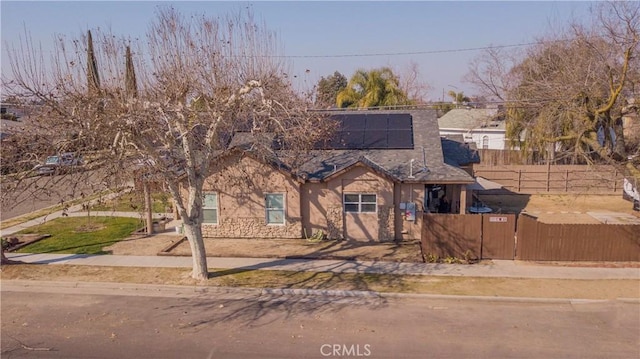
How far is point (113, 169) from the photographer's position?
1260 centimetres

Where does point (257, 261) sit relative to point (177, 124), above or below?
below

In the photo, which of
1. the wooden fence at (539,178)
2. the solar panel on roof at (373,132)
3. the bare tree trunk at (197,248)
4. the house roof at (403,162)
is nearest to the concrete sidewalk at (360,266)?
the bare tree trunk at (197,248)

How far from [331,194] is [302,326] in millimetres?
7409

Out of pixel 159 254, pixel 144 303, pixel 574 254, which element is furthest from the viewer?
pixel 159 254

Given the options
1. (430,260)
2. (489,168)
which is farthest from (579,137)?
(489,168)

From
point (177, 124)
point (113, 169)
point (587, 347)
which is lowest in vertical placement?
point (587, 347)

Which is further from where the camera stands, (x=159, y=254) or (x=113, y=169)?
(x=159, y=254)

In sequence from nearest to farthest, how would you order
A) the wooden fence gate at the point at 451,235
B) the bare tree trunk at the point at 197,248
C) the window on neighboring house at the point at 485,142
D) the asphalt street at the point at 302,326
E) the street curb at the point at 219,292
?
the asphalt street at the point at 302,326, the street curb at the point at 219,292, the bare tree trunk at the point at 197,248, the wooden fence gate at the point at 451,235, the window on neighboring house at the point at 485,142

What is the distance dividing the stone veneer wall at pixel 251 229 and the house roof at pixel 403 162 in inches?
82.8

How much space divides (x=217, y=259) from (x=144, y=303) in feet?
11.7

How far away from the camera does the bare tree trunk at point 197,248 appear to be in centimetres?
1357

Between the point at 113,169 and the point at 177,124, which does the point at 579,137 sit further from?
the point at 113,169

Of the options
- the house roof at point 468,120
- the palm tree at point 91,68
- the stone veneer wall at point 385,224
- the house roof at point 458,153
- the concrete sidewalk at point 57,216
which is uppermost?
the palm tree at point 91,68

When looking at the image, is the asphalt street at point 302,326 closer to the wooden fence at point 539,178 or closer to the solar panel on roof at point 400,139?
the solar panel on roof at point 400,139
